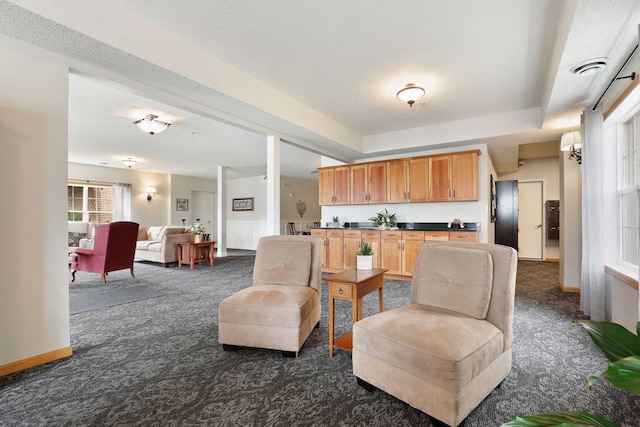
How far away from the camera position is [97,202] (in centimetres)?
863

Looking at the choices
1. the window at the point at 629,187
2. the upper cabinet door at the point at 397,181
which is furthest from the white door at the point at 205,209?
the window at the point at 629,187

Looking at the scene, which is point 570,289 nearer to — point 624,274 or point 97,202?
point 624,274

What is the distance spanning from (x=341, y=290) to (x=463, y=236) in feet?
10.7

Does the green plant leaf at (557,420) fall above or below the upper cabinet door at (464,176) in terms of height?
below

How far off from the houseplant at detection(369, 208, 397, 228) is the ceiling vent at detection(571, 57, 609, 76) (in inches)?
137

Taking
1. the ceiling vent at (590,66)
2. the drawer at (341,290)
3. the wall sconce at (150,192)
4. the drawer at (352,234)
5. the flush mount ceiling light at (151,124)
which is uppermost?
the flush mount ceiling light at (151,124)

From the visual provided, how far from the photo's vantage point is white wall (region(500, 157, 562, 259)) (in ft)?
24.6

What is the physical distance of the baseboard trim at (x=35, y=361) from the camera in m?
2.14

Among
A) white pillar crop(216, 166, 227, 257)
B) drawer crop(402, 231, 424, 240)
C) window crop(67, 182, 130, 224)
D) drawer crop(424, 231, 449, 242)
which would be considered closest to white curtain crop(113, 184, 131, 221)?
window crop(67, 182, 130, 224)

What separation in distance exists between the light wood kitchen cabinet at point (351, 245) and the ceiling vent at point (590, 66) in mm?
3668

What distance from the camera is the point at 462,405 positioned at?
149cm

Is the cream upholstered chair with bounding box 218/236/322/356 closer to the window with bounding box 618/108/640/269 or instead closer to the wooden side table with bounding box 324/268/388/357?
the wooden side table with bounding box 324/268/388/357

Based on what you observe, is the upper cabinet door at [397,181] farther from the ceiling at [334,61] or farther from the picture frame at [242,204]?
the picture frame at [242,204]

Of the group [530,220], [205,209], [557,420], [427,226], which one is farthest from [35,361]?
[530,220]
